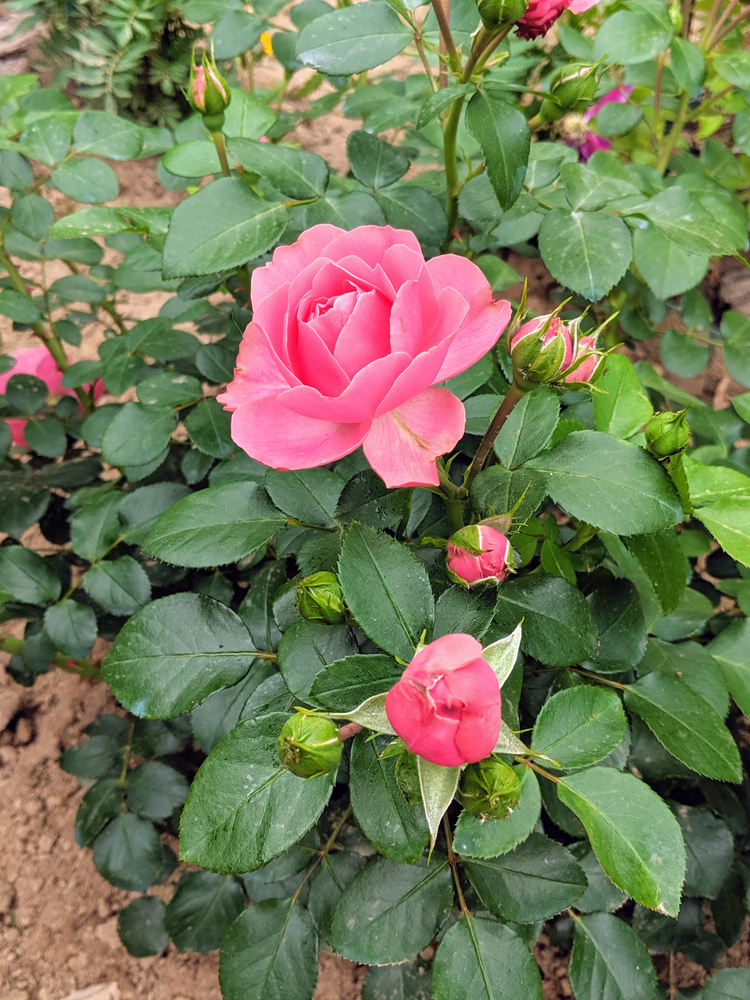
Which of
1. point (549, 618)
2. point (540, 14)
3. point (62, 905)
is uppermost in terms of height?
point (540, 14)

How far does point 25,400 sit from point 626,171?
1159 millimetres

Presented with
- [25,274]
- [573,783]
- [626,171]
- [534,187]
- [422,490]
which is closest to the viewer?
[573,783]

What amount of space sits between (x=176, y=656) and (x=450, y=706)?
359 millimetres

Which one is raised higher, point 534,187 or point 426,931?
point 534,187

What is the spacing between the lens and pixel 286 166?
79 cm

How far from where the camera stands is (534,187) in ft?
3.16

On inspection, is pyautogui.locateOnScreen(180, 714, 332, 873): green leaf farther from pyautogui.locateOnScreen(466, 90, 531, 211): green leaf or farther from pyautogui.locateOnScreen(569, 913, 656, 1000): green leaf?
pyautogui.locateOnScreen(466, 90, 531, 211): green leaf

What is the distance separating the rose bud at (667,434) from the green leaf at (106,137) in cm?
85

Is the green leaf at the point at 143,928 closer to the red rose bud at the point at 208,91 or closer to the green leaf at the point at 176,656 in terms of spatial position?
the green leaf at the point at 176,656

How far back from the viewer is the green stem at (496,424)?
0.61 m

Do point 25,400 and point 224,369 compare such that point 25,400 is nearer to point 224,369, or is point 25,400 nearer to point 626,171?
point 224,369

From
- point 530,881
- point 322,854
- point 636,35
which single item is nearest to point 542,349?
point 530,881

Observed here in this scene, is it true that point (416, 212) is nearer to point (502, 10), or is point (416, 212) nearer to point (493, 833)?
point (502, 10)

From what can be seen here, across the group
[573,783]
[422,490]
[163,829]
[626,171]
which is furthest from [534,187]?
[163,829]
